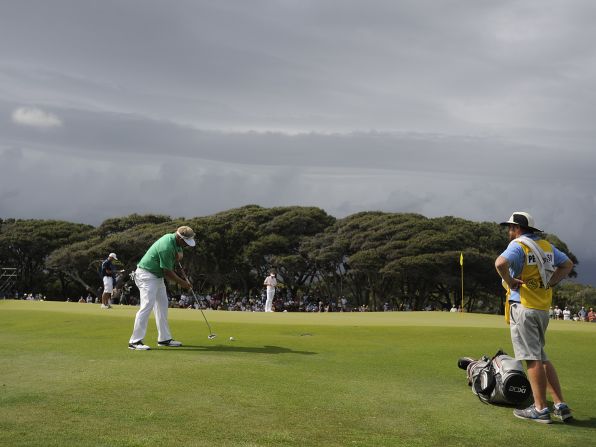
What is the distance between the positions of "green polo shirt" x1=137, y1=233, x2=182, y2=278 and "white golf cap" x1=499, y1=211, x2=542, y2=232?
7.78 m

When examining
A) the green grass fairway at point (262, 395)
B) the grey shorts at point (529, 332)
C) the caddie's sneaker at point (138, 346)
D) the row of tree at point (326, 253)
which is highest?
the row of tree at point (326, 253)

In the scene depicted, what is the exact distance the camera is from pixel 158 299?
14742 millimetres

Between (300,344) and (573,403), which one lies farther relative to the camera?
(300,344)

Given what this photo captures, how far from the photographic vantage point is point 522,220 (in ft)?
29.5

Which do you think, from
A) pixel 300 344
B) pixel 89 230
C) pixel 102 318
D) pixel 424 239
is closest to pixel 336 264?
pixel 424 239

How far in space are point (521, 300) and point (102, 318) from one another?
17.2 meters

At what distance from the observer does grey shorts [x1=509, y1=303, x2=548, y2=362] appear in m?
8.54

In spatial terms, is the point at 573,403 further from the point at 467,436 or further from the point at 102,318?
the point at 102,318

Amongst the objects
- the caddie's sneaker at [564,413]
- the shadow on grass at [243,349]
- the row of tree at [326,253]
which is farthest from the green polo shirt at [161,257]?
the row of tree at [326,253]

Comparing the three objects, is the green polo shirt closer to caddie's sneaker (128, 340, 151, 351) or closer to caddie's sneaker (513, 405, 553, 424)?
caddie's sneaker (128, 340, 151, 351)

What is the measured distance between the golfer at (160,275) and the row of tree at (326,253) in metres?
48.3

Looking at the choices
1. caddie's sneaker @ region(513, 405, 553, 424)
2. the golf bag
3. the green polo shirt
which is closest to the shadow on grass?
the green polo shirt

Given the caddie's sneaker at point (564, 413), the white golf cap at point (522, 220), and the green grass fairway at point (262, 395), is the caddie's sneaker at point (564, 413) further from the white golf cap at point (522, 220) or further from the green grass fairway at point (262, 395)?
the white golf cap at point (522, 220)

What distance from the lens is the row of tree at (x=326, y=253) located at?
2501 inches
